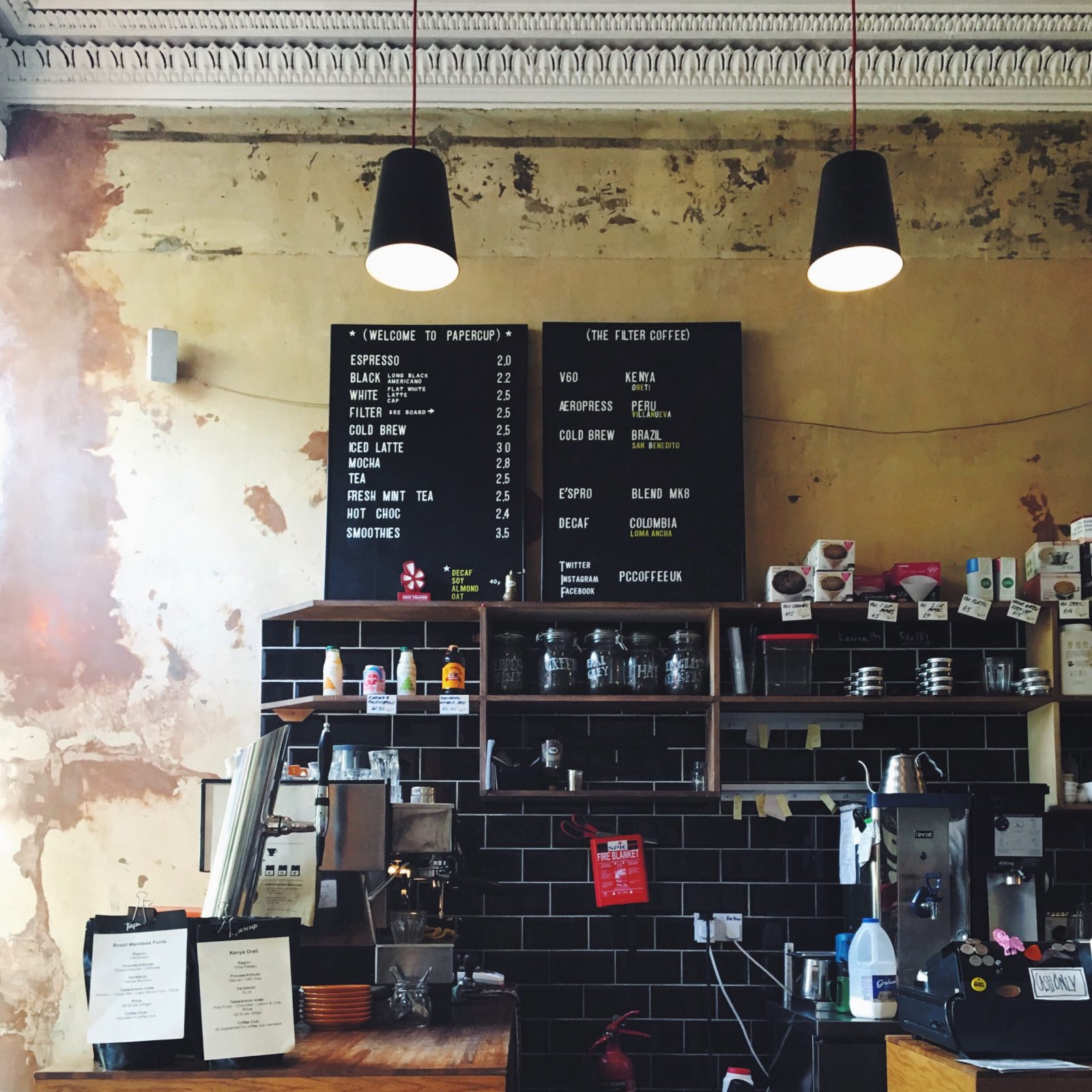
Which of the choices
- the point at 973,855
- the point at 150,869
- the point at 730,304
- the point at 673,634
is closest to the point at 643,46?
the point at 730,304

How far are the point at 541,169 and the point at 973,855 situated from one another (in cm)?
297

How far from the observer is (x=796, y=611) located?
172 inches

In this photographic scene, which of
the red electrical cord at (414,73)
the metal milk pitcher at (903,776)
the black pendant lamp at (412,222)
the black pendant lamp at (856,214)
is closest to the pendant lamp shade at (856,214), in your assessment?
the black pendant lamp at (856,214)

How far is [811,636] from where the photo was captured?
4.41 metres

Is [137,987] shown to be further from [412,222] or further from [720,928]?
[720,928]

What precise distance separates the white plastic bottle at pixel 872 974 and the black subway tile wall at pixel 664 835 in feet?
1.79

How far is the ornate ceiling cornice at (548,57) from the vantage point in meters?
4.83

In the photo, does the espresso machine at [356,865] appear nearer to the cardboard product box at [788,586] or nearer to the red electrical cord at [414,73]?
the cardboard product box at [788,586]

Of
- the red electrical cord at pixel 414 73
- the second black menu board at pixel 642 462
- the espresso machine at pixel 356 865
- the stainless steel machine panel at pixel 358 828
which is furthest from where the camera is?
the second black menu board at pixel 642 462

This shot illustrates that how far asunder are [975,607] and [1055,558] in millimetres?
380

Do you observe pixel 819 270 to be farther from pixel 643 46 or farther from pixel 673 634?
pixel 643 46

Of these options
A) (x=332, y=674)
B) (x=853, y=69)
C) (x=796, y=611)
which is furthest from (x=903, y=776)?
(x=853, y=69)

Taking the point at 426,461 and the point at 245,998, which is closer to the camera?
the point at 245,998

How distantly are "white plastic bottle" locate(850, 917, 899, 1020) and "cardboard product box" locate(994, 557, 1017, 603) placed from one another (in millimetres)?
1279
